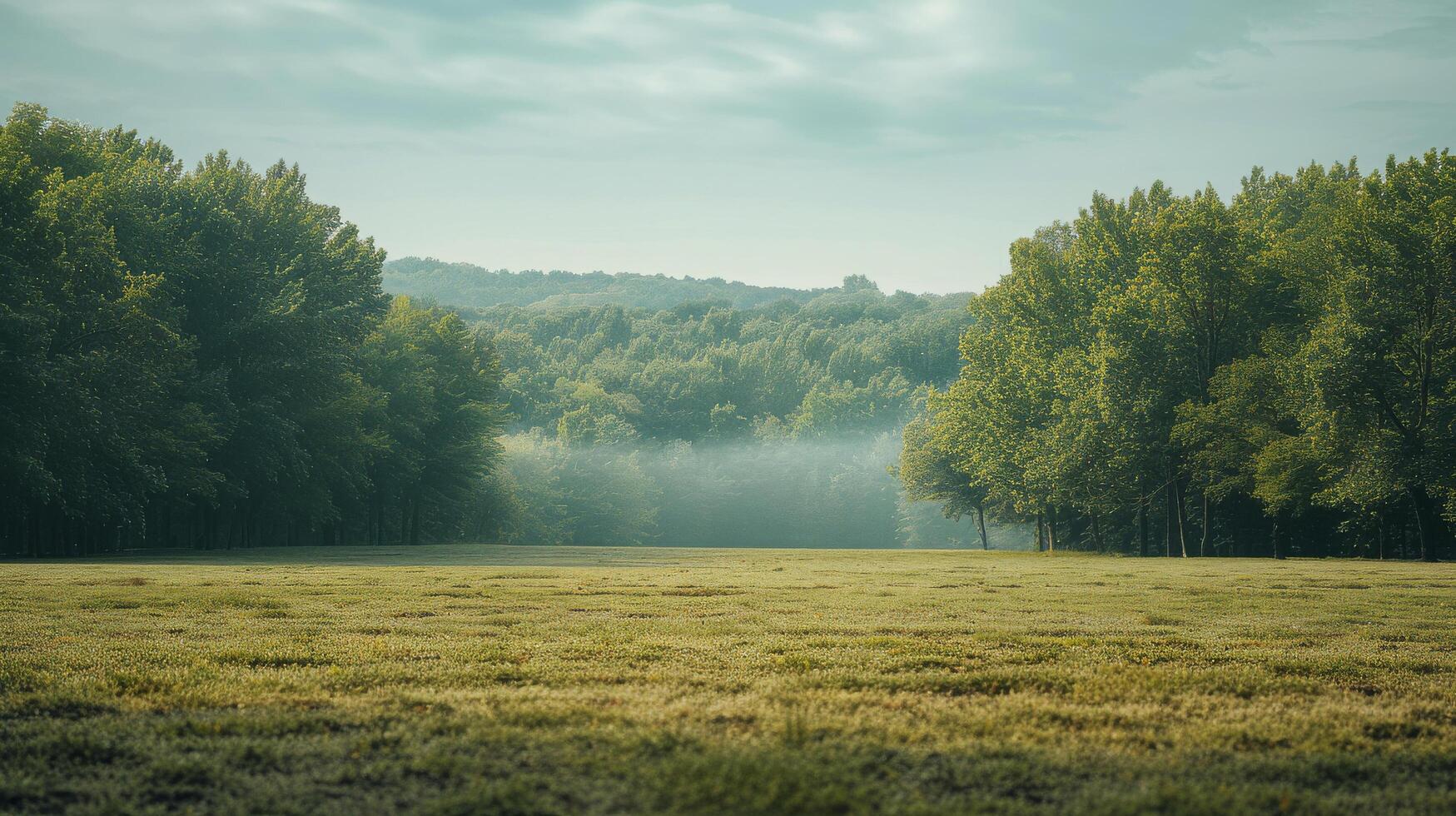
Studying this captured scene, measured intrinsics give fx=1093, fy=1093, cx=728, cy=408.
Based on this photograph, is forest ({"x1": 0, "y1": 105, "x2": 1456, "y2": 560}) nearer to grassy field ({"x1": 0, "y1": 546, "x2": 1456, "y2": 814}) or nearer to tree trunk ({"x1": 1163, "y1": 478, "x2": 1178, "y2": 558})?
tree trunk ({"x1": 1163, "y1": 478, "x2": 1178, "y2": 558})

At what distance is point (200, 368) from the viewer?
155 ft

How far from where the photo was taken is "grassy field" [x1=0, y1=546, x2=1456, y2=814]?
17.1ft

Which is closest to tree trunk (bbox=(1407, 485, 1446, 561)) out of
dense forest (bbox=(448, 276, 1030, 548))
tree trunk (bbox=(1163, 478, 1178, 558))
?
tree trunk (bbox=(1163, 478, 1178, 558))

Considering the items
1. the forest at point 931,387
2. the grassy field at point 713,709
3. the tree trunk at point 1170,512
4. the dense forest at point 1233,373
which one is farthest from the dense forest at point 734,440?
the grassy field at point 713,709

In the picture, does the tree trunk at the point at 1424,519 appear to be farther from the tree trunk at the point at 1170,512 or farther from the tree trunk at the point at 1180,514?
the tree trunk at the point at 1170,512

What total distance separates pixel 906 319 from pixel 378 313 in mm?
124712

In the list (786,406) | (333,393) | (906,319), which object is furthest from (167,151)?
(906,319)

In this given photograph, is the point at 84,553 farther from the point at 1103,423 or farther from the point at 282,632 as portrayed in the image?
the point at 1103,423

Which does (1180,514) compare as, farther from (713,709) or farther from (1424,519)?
(713,709)

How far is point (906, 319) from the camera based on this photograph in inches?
6934

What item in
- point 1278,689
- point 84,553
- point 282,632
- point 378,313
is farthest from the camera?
point 378,313

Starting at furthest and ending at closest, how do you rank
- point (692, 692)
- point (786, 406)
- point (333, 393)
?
point (786, 406) → point (333, 393) → point (692, 692)

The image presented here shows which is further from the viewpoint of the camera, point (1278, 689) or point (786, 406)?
point (786, 406)

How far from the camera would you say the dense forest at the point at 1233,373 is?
38.5m
